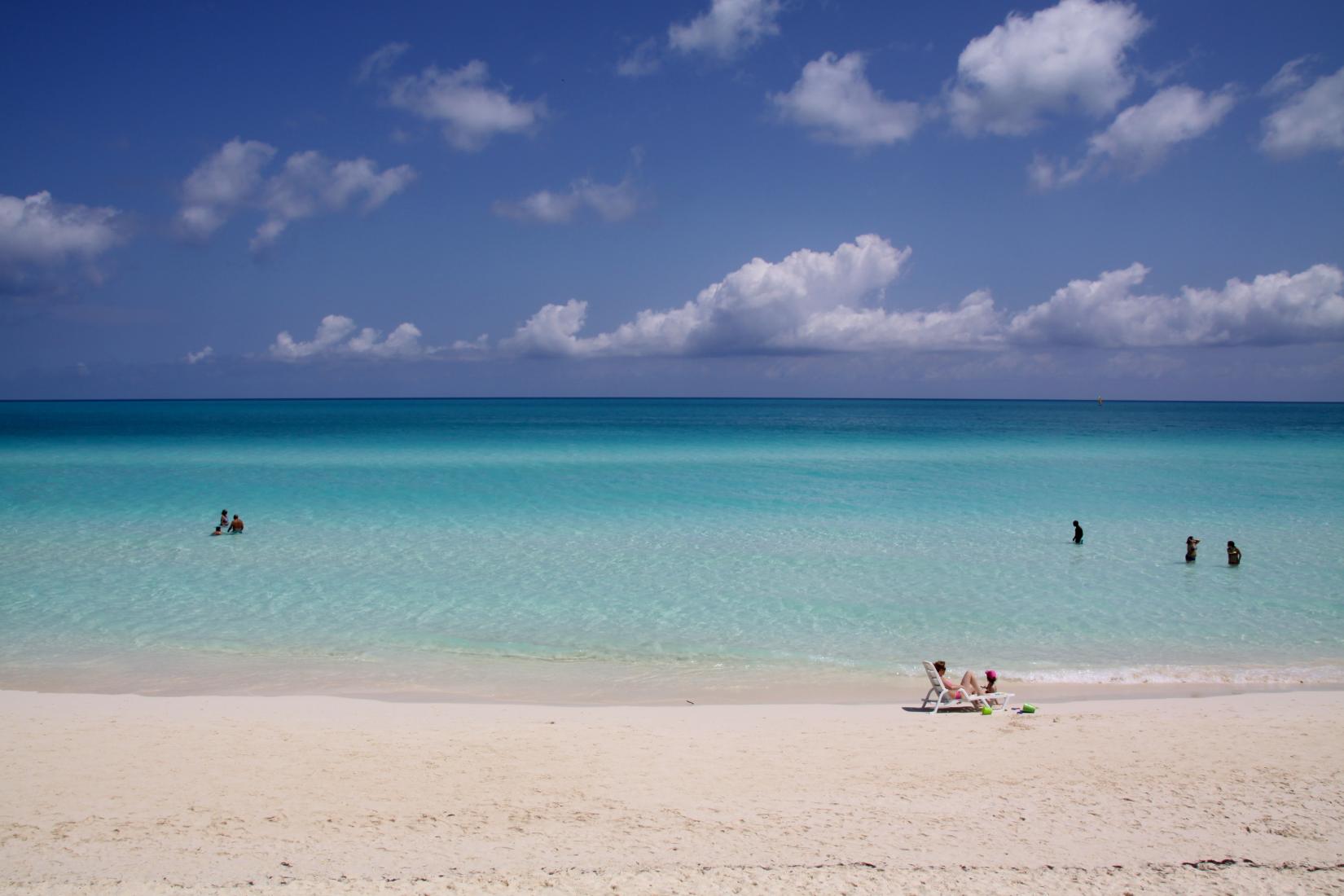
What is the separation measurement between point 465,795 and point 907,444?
57.6 meters

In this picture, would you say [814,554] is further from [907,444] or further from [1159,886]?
[907,444]

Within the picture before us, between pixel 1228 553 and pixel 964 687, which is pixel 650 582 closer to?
pixel 964 687

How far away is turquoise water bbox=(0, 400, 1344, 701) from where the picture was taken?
11914 millimetres

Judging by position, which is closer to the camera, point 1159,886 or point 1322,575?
Result: point 1159,886

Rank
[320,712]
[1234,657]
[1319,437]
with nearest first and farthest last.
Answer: [320,712] < [1234,657] < [1319,437]

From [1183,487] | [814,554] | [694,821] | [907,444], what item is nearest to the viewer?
[694,821]

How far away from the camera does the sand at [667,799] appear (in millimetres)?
5723

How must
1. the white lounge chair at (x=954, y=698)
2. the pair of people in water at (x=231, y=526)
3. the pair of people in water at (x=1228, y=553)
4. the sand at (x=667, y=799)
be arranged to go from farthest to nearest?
the pair of people in water at (x=231, y=526)
the pair of people in water at (x=1228, y=553)
the white lounge chair at (x=954, y=698)
the sand at (x=667, y=799)

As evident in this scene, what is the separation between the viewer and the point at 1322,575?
16.8m

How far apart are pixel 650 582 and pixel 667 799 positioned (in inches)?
379

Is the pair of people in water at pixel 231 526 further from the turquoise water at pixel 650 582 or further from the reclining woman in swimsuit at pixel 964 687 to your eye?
the reclining woman in swimsuit at pixel 964 687

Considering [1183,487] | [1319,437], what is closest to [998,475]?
[1183,487]

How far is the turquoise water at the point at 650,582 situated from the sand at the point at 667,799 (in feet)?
6.70

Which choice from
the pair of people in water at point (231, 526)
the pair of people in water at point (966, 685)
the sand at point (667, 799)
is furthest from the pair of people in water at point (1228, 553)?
the pair of people in water at point (231, 526)
